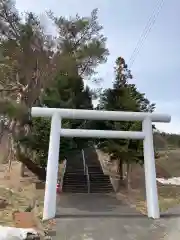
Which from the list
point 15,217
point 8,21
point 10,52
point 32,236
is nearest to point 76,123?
point 10,52

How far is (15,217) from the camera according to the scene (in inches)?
477

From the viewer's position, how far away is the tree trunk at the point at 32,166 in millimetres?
21188

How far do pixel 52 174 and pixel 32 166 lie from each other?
9.14 metres

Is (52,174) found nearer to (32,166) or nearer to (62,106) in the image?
(32,166)

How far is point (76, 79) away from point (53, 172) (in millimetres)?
10972

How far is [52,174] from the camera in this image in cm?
1301

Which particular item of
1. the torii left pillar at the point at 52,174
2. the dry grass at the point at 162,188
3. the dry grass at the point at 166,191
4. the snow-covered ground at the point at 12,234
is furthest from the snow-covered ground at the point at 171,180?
the snow-covered ground at the point at 12,234

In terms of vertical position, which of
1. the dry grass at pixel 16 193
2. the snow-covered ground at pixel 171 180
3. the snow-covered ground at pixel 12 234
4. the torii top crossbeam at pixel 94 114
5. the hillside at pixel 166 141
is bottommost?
the snow-covered ground at pixel 12 234

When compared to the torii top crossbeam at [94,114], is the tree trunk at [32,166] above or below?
below

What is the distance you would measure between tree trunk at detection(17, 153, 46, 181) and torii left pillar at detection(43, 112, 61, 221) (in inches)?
325

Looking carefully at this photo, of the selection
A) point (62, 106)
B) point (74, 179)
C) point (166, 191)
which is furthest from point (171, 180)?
point (62, 106)

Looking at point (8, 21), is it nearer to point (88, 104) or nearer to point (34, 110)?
point (88, 104)

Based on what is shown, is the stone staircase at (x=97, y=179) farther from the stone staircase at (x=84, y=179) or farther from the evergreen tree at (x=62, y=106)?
the evergreen tree at (x=62, y=106)

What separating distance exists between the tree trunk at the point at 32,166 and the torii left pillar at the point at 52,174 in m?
8.25
